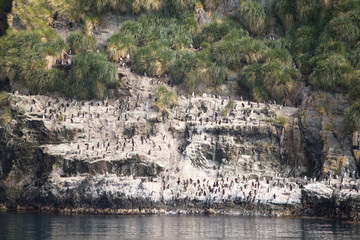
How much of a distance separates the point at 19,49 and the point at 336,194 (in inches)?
1283

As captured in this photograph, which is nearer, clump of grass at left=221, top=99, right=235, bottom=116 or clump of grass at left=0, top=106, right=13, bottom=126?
clump of grass at left=0, top=106, right=13, bottom=126

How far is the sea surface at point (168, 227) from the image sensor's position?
47.3m

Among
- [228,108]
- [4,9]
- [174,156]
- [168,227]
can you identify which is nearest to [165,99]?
[174,156]

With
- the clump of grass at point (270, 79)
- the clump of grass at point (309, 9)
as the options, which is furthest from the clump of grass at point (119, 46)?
the clump of grass at point (309, 9)

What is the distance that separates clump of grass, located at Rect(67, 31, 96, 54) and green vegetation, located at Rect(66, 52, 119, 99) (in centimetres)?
367

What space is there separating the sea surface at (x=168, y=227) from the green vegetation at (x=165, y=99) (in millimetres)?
11182

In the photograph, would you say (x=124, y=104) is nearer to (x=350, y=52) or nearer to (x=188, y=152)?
(x=188, y=152)

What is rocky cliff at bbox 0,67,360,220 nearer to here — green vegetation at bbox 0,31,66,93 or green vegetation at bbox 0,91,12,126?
green vegetation at bbox 0,91,12,126

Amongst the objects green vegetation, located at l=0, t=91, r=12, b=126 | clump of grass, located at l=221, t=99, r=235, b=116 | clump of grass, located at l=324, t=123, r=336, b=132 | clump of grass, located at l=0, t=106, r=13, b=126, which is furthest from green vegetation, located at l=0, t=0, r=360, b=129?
clump of grass, located at l=0, t=106, r=13, b=126

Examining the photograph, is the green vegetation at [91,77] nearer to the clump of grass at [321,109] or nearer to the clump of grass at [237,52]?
the clump of grass at [237,52]

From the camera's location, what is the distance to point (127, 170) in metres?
61.2

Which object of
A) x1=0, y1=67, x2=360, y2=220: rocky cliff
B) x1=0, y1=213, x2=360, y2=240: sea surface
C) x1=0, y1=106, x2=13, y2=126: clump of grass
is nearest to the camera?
x1=0, y1=213, x2=360, y2=240: sea surface

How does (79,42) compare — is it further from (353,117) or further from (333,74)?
(353,117)

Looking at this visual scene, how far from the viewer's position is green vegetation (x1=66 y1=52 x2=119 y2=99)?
67.1 metres
